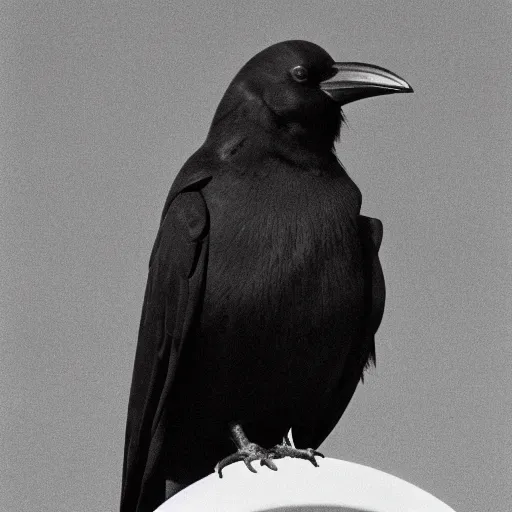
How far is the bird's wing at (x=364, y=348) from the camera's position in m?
4.73

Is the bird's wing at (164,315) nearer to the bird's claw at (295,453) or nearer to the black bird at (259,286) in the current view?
the black bird at (259,286)

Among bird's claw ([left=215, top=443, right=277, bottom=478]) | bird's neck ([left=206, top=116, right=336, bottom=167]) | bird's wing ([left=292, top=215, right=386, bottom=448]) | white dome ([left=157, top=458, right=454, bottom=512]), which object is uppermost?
bird's neck ([left=206, top=116, right=336, bottom=167])

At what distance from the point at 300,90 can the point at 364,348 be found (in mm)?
937

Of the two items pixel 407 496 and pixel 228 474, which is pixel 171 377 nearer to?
pixel 228 474

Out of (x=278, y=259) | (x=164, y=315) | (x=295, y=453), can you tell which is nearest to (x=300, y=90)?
(x=278, y=259)

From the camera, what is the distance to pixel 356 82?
4.70 meters

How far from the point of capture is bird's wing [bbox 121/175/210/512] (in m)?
4.50

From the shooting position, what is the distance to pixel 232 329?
14.6ft

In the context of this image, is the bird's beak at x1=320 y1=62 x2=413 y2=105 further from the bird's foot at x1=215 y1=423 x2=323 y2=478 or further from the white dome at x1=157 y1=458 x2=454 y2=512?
the white dome at x1=157 y1=458 x2=454 y2=512

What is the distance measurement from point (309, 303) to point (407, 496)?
87 centimetres

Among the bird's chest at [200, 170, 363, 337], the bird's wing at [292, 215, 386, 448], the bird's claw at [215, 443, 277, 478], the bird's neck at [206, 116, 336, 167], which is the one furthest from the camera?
the bird's wing at [292, 215, 386, 448]

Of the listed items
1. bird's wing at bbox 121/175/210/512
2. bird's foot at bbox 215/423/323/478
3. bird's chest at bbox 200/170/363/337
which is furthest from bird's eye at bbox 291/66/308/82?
bird's foot at bbox 215/423/323/478

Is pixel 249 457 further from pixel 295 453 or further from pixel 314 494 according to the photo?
pixel 314 494

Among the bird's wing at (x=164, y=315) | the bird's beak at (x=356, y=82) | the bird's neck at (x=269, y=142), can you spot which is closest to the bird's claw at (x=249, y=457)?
the bird's wing at (x=164, y=315)
